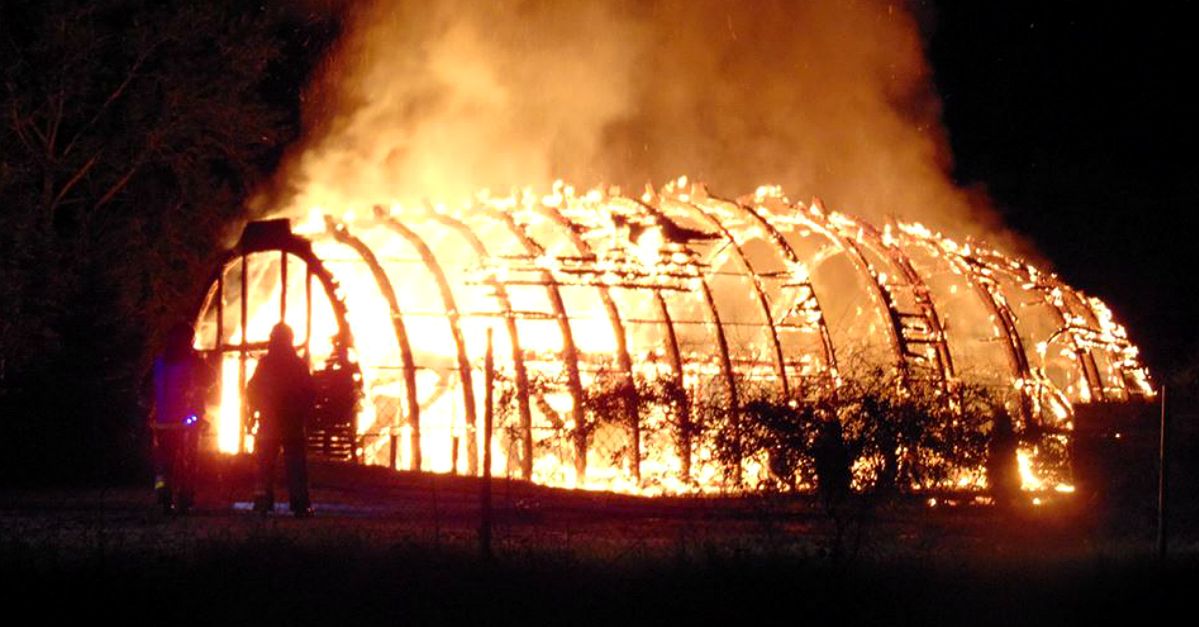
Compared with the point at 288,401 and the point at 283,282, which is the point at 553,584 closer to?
the point at 288,401

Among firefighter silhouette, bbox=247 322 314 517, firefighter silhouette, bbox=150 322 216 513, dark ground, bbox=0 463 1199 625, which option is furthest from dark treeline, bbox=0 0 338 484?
dark ground, bbox=0 463 1199 625

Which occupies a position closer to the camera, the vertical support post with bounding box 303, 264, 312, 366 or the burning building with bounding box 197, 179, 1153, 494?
the burning building with bounding box 197, 179, 1153, 494

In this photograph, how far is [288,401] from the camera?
1856cm

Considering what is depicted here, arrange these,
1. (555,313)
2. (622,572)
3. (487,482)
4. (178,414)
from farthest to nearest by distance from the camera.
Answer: (555,313), (178,414), (487,482), (622,572)

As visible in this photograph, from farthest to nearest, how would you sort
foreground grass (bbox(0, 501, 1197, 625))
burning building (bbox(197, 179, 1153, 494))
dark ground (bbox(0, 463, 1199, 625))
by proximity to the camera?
burning building (bbox(197, 179, 1153, 494)) → dark ground (bbox(0, 463, 1199, 625)) → foreground grass (bbox(0, 501, 1197, 625))

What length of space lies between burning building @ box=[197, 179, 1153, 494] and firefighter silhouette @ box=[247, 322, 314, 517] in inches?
99.7

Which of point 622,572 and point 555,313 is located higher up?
point 555,313

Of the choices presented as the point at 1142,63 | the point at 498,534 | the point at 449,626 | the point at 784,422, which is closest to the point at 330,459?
the point at 498,534

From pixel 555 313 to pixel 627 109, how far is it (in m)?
14.4

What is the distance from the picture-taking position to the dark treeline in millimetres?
32938

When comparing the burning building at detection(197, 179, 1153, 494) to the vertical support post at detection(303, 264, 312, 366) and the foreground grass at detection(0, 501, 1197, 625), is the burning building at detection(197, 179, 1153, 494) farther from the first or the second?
the foreground grass at detection(0, 501, 1197, 625)

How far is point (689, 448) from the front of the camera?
15.5m

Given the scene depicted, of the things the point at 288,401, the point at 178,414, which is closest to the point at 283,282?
the point at 178,414

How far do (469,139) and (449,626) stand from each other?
75.2 feet
